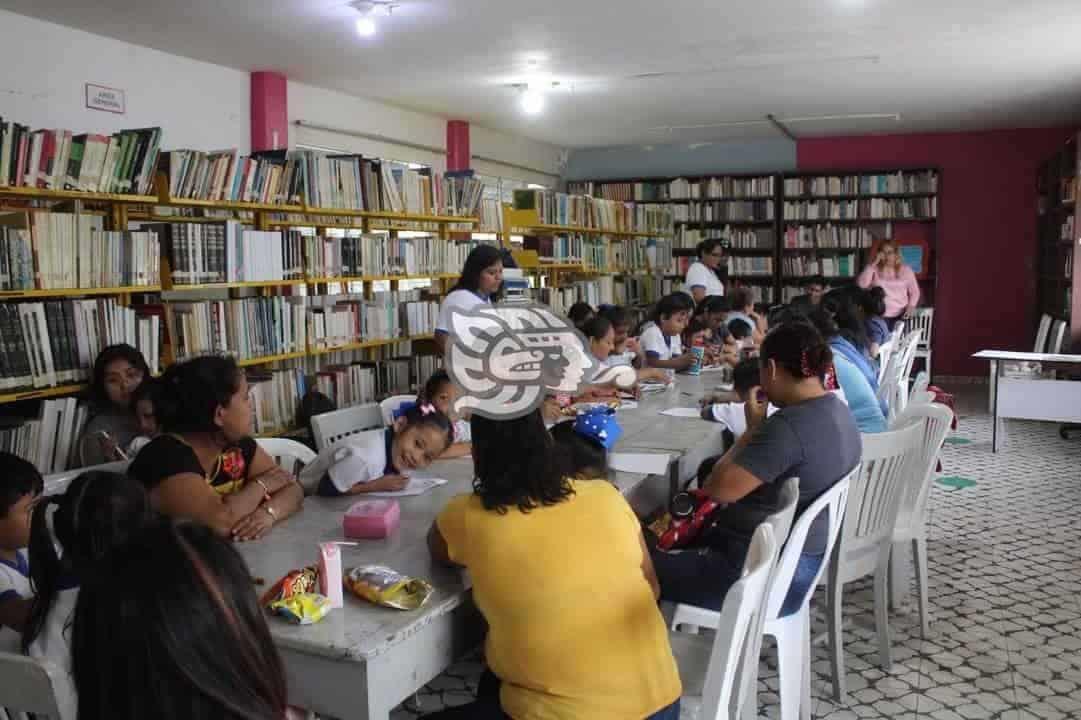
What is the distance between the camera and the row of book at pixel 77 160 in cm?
344

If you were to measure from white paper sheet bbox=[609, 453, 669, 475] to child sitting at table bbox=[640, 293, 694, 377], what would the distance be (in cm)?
240

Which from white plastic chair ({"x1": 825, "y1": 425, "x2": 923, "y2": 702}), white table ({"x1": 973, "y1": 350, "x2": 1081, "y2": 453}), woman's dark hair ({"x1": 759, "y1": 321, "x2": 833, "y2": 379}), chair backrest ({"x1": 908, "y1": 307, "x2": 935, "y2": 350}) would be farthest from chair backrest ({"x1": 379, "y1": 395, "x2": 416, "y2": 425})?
chair backrest ({"x1": 908, "y1": 307, "x2": 935, "y2": 350})

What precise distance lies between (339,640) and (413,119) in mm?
7177

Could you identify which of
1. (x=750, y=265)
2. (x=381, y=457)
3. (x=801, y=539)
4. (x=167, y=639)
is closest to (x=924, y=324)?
(x=750, y=265)

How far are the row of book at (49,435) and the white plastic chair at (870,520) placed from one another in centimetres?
297

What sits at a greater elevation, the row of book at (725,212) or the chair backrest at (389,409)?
the row of book at (725,212)

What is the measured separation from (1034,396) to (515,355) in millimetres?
4202

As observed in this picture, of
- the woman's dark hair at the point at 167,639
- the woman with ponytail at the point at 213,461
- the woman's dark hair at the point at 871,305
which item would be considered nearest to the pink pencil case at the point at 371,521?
the woman with ponytail at the point at 213,461

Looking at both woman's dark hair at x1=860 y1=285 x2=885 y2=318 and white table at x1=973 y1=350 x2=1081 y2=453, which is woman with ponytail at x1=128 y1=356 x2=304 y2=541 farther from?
white table at x1=973 y1=350 x2=1081 y2=453

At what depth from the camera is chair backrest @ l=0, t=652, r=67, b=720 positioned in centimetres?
134

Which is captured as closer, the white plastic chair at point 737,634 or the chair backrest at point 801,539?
the white plastic chair at point 737,634

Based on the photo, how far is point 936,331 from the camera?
408 inches

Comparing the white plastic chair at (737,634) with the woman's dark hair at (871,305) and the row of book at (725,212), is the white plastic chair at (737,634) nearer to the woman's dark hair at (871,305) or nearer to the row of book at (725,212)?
the woman's dark hair at (871,305)

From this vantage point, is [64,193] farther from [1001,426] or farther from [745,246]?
[745,246]
